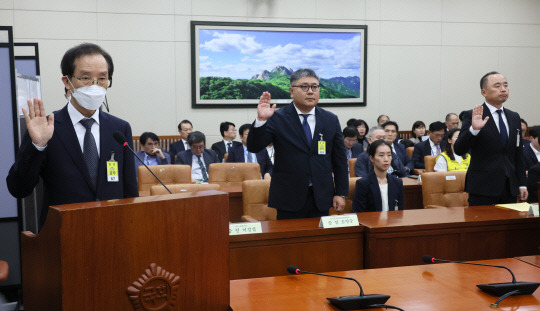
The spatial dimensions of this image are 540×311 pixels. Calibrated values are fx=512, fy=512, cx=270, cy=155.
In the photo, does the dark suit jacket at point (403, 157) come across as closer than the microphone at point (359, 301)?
No

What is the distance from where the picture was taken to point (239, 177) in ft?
15.9

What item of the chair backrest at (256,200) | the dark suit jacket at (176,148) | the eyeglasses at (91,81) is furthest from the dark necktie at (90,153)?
the dark suit jacket at (176,148)

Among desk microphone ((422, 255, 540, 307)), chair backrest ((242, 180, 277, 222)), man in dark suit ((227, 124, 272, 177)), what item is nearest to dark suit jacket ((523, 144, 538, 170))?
man in dark suit ((227, 124, 272, 177))

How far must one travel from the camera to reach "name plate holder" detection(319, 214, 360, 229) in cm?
250

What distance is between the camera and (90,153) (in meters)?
1.69

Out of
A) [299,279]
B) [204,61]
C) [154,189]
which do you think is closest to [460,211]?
[299,279]

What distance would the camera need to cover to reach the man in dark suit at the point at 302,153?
9.75 ft

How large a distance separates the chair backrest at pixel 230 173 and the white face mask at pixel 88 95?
122 inches

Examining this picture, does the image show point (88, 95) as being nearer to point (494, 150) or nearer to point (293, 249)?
point (293, 249)

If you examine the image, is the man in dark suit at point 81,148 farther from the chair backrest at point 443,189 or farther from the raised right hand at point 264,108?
the chair backrest at point 443,189

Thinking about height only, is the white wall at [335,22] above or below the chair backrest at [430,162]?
above

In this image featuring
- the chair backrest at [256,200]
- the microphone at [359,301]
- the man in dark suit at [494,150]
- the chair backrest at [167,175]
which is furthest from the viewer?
the chair backrest at [167,175]

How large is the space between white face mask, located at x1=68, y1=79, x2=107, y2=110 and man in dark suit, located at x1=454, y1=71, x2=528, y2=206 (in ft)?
8.25

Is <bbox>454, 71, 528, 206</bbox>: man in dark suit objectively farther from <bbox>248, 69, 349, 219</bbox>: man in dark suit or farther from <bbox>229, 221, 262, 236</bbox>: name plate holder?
<bbox>229, 221, 262, 236</bbox>: name plate holder
